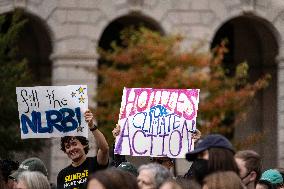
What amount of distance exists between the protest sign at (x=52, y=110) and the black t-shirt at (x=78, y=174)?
1060 mm

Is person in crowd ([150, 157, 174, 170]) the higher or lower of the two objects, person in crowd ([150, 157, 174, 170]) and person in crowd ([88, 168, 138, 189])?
the lower

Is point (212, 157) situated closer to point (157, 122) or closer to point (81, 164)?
point (81, 164)

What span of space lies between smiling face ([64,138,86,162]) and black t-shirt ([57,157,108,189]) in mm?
72

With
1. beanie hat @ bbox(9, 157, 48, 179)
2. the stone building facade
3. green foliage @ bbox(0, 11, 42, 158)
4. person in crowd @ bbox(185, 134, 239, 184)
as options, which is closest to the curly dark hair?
beanie hat @ bbox(9, 157, 48, 179)

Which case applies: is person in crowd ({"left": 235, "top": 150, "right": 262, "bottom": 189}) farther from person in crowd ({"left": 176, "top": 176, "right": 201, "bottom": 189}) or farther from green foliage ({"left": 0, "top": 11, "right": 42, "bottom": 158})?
green foliage ({"left": 0, "top": 11, "right": 42, "bottom": 158})

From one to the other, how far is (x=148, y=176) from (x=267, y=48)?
23.3 meters

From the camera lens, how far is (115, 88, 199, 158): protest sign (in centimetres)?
1067

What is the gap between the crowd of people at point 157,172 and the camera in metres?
6.54

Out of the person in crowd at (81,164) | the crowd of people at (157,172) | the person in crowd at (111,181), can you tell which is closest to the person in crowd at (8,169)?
the crowd of people at (157,172)

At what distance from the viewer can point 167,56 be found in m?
23.6

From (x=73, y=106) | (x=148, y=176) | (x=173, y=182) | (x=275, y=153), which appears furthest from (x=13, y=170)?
(x=275, y=153)

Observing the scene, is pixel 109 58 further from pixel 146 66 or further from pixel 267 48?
pixel 267 48

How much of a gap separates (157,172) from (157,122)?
340 centimetres

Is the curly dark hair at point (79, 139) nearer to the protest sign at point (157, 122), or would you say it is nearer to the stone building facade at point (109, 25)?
the protest sign at point (157, 122)
